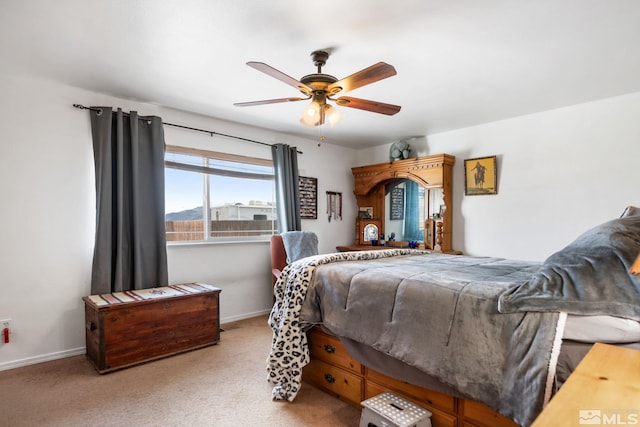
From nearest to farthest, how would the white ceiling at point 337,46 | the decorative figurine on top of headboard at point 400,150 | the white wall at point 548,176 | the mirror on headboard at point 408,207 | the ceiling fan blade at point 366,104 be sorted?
the white ceiling at point 337,46, the ceiling fan blade at point 366,104, the white wall at point 548,176, the mirror on headboard at point 408,207, the decorative figurine on top of headboard at point 400,150

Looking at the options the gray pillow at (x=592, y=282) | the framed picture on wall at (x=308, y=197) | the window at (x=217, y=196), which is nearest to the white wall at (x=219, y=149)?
the window at (x=217, y=196)

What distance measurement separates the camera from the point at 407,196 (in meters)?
4.89

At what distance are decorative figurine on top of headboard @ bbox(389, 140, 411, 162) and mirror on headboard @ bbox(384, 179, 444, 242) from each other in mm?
403

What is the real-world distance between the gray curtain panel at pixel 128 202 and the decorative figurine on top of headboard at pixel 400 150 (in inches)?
117

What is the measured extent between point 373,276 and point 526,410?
0.95 metres

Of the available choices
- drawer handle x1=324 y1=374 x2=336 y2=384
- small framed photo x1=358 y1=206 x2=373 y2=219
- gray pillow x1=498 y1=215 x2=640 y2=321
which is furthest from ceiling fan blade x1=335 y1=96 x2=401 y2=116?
small framed photo x1=358 y1=206 x2=373 y2=219

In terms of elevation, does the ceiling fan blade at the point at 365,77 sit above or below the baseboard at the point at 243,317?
above

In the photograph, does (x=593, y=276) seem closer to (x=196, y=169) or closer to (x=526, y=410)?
(x=526, y=410)

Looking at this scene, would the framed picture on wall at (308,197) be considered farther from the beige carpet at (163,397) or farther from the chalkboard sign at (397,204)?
the beige carpet at (163,397)

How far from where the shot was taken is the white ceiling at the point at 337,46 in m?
1.87

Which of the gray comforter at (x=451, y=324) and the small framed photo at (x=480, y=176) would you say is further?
the small framed photo at (x=480, y=176)

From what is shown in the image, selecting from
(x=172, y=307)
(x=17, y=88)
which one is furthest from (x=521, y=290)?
(x=17, y=88)

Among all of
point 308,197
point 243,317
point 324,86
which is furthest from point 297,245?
point 324,86

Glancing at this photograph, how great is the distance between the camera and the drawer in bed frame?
5.09 ft
